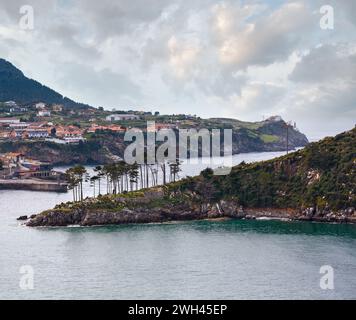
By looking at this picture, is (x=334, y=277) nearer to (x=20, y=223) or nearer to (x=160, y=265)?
(x=160, y=265)

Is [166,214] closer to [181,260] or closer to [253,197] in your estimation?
[253,197]

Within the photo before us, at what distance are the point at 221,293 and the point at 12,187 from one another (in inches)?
4841

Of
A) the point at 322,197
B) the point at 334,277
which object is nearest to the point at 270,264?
the point at 334,277

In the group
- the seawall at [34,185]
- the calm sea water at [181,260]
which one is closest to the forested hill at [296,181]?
the calm sea water at [181,260]

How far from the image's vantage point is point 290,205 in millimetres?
111312

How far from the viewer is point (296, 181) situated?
4567 inches

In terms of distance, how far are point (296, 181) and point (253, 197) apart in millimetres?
9041

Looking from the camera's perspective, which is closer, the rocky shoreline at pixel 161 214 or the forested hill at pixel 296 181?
the rocky shoreline at pixel 161 214

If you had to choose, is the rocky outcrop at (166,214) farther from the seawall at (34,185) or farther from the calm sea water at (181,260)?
the seawall at (34,185)

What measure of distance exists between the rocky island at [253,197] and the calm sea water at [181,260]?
14.2 feet

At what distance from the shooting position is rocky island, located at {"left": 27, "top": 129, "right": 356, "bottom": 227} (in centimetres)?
10488

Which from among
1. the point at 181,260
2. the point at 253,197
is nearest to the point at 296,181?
the point at 253,197

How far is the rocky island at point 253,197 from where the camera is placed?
10488 cm

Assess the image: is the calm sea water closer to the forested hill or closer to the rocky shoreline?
the rocky shoreline
